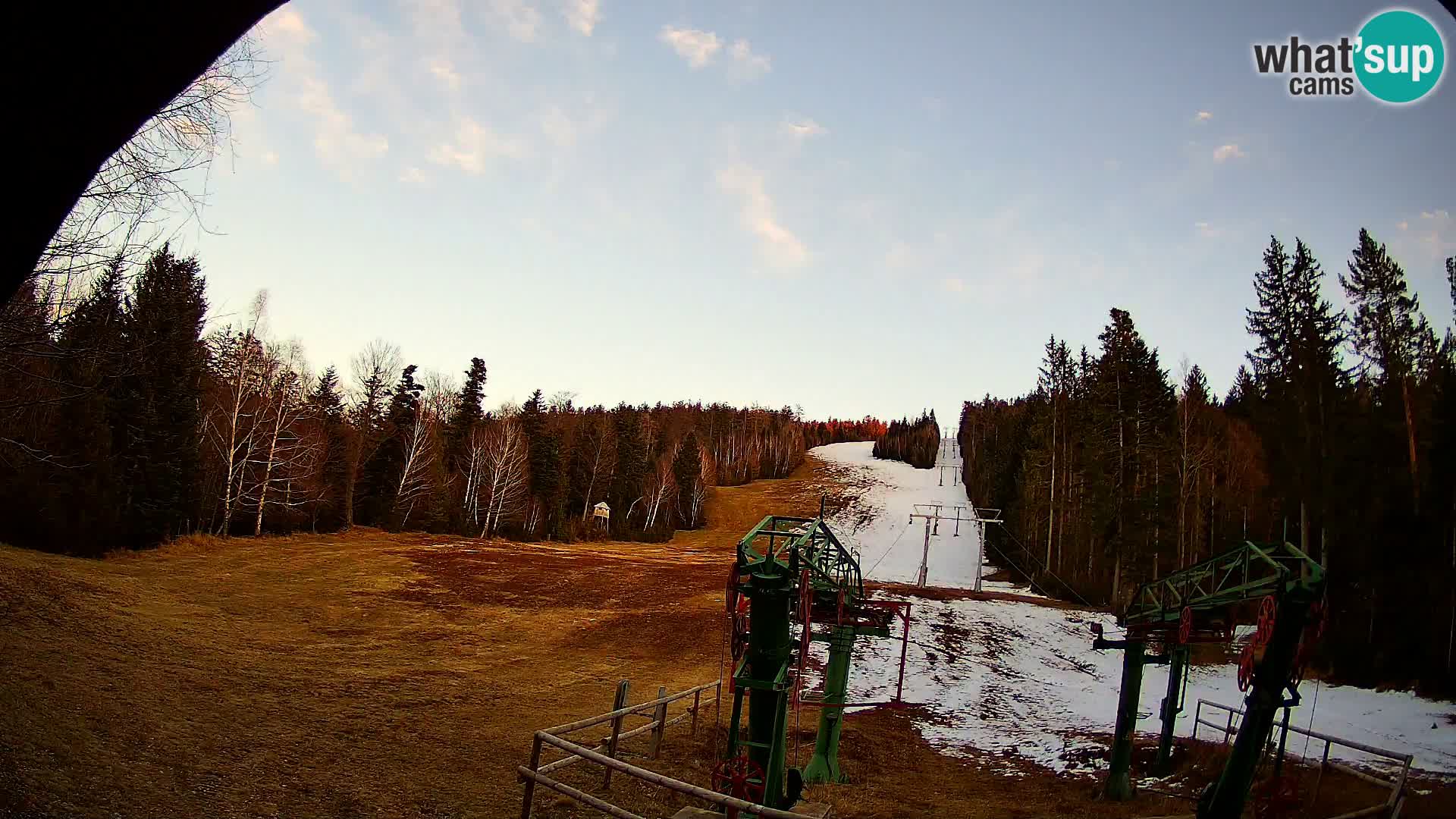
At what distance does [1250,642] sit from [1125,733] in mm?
6208

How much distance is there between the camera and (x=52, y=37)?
2.22 metres

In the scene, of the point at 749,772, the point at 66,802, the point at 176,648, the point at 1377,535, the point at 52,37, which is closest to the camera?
the point at 52,37

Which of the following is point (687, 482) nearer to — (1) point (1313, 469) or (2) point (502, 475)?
(2) point (502, 475)

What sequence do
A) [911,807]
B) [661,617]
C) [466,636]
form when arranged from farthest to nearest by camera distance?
[661,617] < [466,636] < [911,807]

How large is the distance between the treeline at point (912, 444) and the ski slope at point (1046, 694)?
89.9 m

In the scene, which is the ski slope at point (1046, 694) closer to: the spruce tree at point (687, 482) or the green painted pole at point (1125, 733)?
the green painted pole at point (1125, 733)

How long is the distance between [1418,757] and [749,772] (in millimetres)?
16849

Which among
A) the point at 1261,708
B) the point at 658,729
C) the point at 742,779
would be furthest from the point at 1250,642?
the point at 658,729

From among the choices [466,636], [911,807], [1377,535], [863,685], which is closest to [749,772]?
[911,807]

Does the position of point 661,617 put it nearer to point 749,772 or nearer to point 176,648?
point 176,648

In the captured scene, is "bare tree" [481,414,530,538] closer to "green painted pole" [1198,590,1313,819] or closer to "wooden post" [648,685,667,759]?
"wooden post" [648,685,667,759]

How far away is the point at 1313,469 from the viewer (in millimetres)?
26234

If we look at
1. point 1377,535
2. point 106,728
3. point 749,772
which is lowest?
point 106,728

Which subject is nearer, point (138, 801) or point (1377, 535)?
point (138, 801)
